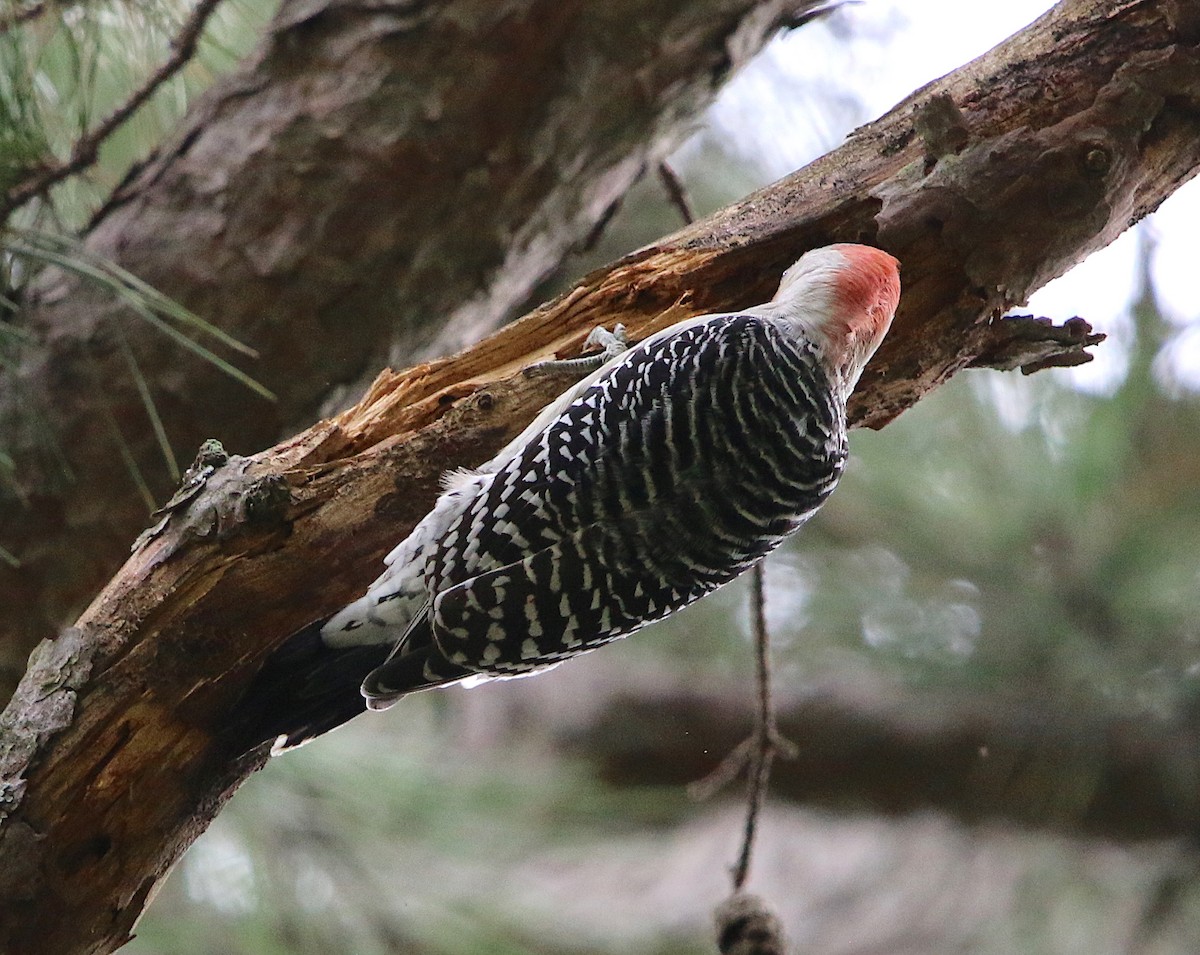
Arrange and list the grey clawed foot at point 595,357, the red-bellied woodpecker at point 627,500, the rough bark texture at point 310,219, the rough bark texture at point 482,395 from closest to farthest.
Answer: the rough bark texture at point 482,395 → the red-bellied woodpecker at point 627,500 → the grey clawed foot at point 595,357 → the rough bark texture at point 310,219

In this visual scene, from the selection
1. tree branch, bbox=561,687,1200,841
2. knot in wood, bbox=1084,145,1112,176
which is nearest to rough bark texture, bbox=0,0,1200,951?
knot in wood, bbox=1084,145,1112,176

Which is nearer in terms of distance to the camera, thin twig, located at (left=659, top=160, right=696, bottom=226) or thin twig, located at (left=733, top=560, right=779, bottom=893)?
thin twig, located at (left=733, top=560, right=779, bottom=893)

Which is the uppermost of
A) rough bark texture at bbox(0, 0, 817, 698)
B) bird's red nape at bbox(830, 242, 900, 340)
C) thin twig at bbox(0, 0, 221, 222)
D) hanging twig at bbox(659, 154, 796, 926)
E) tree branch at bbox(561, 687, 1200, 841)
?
thin twig at bbox(0, 0, 221, 222)

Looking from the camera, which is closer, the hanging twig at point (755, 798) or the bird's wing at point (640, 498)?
the bird's wing at point (640, 498)

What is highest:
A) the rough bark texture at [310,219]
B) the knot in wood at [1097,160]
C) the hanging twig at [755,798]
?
the rough bark texture at [310,219]

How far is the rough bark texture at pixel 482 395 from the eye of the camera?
5.01 feet

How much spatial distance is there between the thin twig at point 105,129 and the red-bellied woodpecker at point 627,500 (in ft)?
2.96

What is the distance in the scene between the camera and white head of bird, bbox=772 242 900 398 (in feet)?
5.66

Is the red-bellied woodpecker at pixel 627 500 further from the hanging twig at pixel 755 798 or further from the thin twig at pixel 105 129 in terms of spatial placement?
the thin twig at pixel 105 129

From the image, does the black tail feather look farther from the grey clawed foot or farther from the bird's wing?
the grey clawed foot

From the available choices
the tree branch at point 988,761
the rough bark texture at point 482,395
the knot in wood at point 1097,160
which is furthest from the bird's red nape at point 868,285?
the tree branch at point 988,761

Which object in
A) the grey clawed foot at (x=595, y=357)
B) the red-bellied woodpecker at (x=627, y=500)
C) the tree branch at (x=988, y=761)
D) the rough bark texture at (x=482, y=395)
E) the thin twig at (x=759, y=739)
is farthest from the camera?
the tree branch at (x=988, y=761)

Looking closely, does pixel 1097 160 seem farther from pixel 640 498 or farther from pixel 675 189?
pixel 675 189

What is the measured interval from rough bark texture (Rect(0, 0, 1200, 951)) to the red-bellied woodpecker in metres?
0.07
